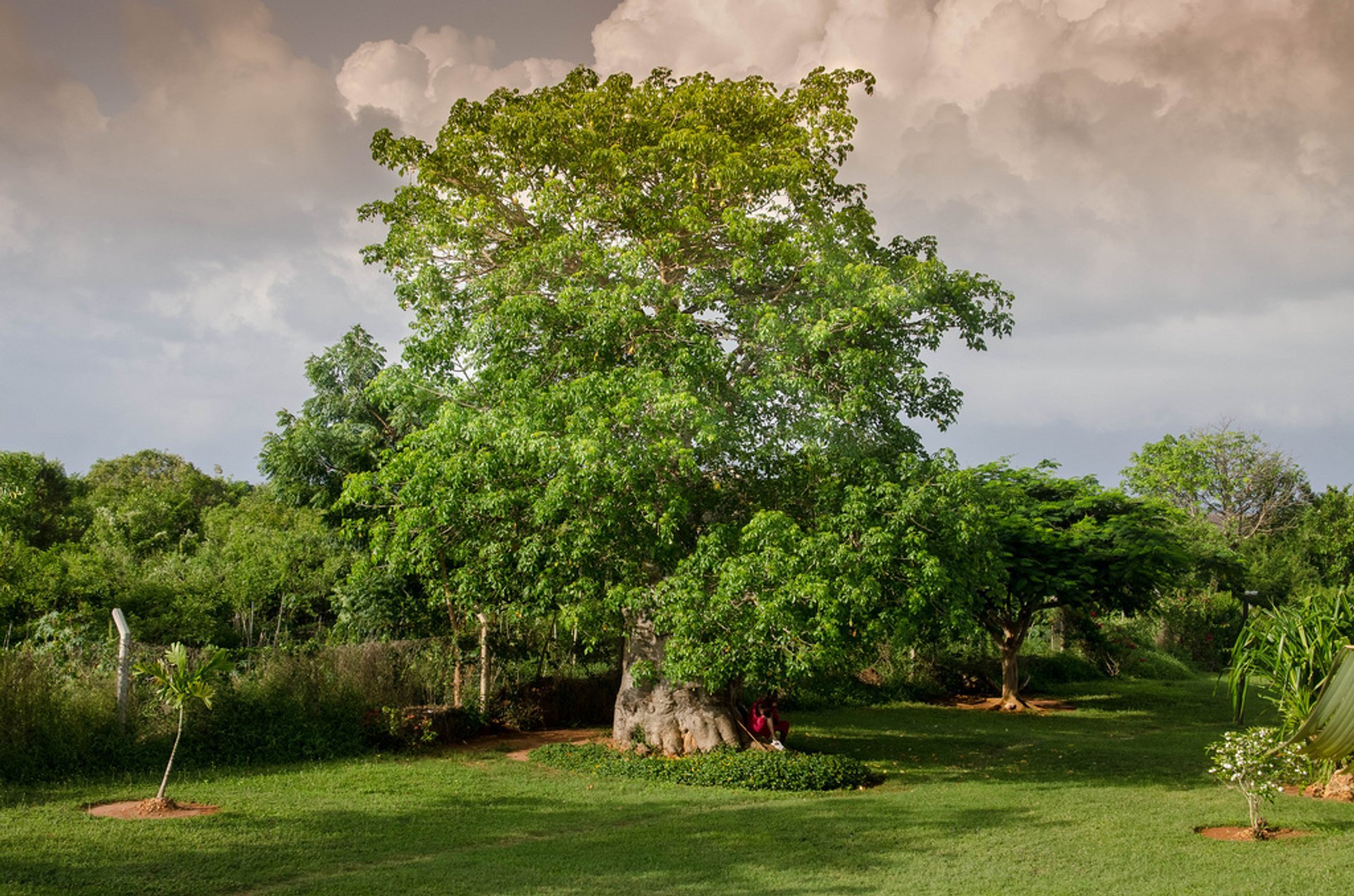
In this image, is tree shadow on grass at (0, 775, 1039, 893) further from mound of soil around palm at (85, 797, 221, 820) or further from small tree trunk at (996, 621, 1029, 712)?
small tree trunk at (996, 621, 1029, 712)

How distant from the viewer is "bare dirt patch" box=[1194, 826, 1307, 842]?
9242 millimetres

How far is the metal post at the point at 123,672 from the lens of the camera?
36.5 ft

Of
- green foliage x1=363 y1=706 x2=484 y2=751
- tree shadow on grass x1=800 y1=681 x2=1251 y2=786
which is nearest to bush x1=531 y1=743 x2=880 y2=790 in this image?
tree shadow on grass x1=800 y1=681 x2=1251 y2=786

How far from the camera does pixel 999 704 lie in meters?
22.8

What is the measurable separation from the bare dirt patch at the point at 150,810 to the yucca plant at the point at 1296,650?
10691 millimetres

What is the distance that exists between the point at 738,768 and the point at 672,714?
5.88 feet

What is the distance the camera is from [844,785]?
11820mm

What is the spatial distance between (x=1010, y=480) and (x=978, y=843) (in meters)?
15.1

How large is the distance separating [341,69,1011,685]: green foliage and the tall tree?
0.13ft

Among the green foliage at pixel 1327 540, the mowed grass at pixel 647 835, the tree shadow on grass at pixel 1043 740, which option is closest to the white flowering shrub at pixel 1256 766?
the mowed grass at pixel 647 835

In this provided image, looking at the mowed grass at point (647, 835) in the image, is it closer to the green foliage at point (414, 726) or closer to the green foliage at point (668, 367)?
the green foliage at point (414, 726)

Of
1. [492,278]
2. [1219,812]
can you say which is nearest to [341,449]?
[492,278]

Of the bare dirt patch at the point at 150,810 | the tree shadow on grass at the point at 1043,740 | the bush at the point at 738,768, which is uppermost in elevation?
the bare dirt patch at the point at 150,810

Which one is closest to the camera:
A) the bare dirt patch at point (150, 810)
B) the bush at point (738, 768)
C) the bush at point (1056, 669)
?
the bare dirt patch at point (150, 810)
